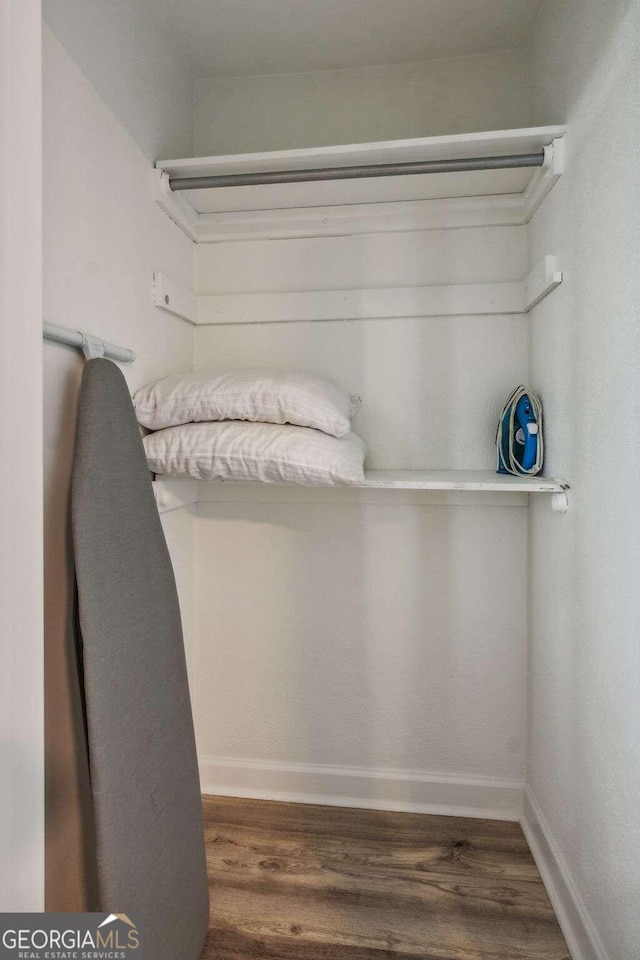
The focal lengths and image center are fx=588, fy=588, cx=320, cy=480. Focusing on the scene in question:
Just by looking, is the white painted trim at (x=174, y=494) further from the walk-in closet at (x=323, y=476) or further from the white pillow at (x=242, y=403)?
the white pillow at (x=242, y=403)

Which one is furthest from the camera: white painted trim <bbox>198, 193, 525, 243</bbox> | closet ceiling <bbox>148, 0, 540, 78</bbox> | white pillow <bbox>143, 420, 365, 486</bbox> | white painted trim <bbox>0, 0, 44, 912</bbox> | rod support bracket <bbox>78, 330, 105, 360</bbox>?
white painted trim <bbox>198, 193, 525, 243</bbox>

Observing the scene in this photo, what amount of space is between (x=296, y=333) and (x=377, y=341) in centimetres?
26

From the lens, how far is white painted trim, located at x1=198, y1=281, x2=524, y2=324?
175cm

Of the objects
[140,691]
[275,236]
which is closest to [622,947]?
[140,691]

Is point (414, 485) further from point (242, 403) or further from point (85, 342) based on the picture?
point (85, 342)

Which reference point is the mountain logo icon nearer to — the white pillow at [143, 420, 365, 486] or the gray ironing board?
the gray ironing board

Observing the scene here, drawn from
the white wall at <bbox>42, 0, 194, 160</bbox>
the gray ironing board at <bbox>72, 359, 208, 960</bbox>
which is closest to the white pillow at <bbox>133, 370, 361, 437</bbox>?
the gray ironing board at <bbox>72, 359, 208, 960</bbox>

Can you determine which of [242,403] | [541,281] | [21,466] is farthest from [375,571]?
[21,466]

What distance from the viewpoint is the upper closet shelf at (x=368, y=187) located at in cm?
143

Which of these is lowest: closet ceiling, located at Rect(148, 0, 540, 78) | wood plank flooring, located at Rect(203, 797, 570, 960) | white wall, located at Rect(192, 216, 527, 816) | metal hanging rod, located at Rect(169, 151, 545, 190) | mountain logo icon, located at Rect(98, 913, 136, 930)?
wood plank flooring, located at Rect(203, 797, 570, 960)

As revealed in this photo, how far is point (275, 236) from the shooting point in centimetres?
185

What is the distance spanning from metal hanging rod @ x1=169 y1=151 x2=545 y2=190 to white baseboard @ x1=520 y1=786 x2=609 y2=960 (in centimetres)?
167

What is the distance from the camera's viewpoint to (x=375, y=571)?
1.84 meters

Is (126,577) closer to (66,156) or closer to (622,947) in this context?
(66,156)
